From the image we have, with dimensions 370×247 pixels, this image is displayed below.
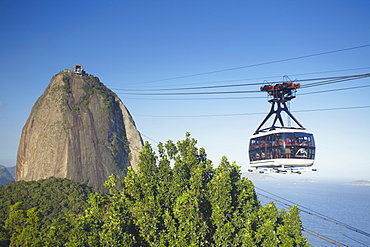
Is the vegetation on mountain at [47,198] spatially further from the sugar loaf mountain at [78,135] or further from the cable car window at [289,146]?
the cable car window at [289,146]

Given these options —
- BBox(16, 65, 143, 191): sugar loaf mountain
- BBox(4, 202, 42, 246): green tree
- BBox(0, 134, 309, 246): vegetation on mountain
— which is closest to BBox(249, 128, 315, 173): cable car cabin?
BBox(0, 134, 309, 246): vegetation on mountain

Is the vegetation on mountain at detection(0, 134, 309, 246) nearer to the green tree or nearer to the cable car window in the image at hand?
the green tree

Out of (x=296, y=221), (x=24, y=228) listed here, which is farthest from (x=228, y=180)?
(x=24, y=228)

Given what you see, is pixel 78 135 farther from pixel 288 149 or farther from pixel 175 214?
pixel 288 149

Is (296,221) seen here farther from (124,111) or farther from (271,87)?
(124,111)

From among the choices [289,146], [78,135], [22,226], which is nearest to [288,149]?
[289,146]

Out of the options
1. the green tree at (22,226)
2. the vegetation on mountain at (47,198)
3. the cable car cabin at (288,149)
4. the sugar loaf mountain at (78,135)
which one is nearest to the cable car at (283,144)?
the cable car cabin at (288,149)
